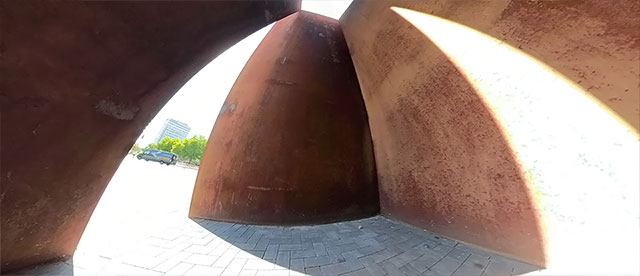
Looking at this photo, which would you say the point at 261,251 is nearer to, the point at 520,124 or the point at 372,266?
the point at 372,266

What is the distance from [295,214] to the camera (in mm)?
4688

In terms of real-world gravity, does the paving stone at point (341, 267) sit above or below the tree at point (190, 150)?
below

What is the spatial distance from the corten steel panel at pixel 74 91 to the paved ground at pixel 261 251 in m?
0.62

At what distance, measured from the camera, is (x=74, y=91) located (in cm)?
201

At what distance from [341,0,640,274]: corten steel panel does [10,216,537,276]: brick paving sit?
1.41ft

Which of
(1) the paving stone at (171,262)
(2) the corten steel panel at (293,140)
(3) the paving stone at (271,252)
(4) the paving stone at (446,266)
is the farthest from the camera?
(2) the corten steel panel at (293,140)

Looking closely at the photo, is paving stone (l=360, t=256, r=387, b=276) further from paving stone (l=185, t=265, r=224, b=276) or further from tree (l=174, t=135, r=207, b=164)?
tree (l=174, t=135, r=207, b=164)

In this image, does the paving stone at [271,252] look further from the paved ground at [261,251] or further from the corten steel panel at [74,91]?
the corten steel panel at [74,91]

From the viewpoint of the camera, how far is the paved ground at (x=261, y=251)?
2.63 m

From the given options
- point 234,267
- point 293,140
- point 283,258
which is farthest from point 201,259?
point 293,140

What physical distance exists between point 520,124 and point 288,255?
11.2 feet

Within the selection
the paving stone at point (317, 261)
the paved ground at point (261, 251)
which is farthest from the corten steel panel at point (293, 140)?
the paving stone at point (317, 261)

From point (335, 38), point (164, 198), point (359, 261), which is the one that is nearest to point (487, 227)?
point (359, 261)

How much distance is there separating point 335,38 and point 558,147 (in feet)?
16.6
